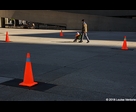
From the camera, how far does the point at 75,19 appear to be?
139 feet

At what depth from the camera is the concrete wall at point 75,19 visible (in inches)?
1548

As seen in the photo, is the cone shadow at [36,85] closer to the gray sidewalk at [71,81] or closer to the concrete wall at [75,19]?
the gray sidewalk at [71,81]

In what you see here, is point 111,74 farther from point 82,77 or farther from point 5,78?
point 5,78

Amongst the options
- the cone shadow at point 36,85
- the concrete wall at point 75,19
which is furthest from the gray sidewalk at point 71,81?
the concrete wall at point 75,19

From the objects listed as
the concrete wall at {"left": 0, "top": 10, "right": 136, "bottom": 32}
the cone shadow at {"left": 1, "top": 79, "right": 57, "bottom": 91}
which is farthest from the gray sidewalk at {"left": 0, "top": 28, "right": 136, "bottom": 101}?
the concrete wall at {"left": 0, "top": 10, "right": 136, "bottom": 32}

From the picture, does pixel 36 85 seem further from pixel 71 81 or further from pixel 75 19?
pixel 75 19

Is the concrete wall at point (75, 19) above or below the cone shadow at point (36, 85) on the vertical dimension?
above

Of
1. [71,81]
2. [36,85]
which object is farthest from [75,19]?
[36,85]

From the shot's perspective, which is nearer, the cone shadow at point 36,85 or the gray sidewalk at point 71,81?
the gray sidewalk at point 71,81

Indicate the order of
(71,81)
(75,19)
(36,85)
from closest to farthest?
(36,85) → (71,81) → (75,19)

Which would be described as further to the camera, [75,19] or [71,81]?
[75,19]

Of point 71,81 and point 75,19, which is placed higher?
point 75,19

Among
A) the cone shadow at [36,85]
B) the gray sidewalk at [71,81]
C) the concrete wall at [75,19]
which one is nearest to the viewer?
the gray sidewalk at [71,81]

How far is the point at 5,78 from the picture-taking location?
6871 millimetres
